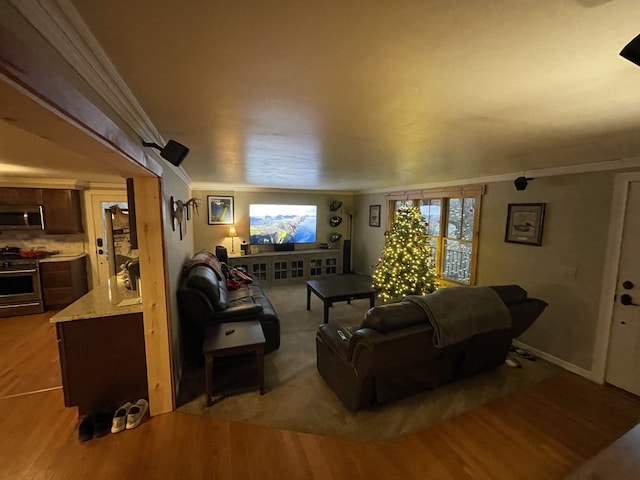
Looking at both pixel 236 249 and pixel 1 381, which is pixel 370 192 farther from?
pixel 1 381

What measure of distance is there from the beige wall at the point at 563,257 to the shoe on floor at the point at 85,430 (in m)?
4.43

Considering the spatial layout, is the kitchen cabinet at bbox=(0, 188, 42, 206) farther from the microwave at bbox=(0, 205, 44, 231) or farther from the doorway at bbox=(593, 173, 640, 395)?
the doorway at bbox=(593, 173, 640, 395)

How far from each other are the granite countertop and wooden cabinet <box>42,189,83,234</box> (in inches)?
95.7

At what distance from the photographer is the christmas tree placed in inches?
157

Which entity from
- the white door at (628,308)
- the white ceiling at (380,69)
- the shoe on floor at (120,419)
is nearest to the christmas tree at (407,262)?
the white door at (628,308)

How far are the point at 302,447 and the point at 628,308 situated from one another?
318 centimetres

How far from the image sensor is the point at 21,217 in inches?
159

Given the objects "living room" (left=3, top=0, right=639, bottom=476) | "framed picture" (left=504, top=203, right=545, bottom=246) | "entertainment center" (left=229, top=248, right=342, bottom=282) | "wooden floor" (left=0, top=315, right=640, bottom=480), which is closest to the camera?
"wooden floor" (left=0, top=315, right=640, bottom=480)

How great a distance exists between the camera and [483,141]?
6.44 ft

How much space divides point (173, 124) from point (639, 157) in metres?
3.77

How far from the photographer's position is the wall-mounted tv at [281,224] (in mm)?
6195

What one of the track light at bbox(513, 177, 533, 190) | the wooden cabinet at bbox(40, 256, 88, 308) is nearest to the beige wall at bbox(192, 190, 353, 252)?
the wooden cabinet at bbox(40, 256, 88, 308)

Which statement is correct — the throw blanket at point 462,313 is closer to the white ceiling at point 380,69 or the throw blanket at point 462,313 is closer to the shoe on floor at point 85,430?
the white ceiling at point 380,69

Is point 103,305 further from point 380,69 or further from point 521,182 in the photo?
point 521,182
